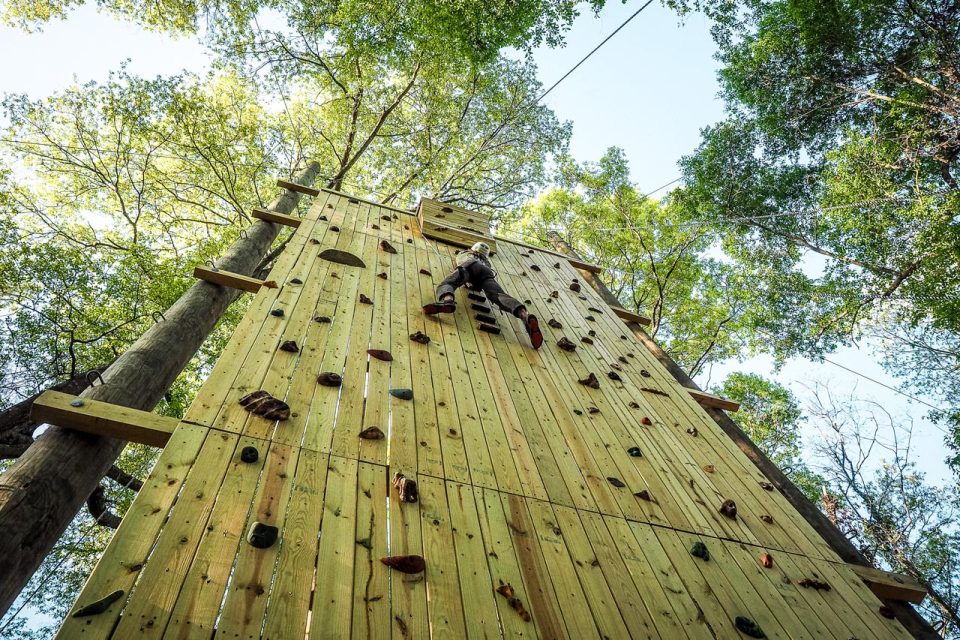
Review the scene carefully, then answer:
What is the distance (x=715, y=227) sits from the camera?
11.8 m

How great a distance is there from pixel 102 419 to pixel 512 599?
187 centimetres

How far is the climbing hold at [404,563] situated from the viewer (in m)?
1.69

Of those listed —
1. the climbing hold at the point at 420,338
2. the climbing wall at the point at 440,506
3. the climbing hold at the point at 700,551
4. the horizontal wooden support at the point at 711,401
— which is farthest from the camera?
the horizontal wooden support at the point at 711,401

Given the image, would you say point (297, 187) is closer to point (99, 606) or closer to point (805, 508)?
point (99, 606)

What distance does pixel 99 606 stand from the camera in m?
1.28

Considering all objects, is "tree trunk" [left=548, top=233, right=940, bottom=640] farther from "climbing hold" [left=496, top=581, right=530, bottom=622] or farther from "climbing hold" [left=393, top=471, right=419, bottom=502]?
"climbing hold" [left=393, top=471, right=419, bottom=502]

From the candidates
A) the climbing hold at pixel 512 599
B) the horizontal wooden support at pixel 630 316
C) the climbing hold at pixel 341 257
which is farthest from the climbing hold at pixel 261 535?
the horizontal wooden support at pixel 630 316

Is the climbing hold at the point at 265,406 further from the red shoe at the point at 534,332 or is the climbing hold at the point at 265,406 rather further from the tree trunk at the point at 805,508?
the tree trunk at the point at 805,508

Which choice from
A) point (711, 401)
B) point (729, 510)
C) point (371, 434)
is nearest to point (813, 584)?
point (729, 510)

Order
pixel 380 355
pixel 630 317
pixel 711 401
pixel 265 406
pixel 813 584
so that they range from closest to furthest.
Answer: pixel 265 406 < pixel 813 584 < pixel 380 355 < pixel 711 401 < pixel 630 317

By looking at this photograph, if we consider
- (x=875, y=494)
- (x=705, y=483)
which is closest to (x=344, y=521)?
(x=705, y=483)

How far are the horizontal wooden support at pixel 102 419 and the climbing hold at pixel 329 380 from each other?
705mm

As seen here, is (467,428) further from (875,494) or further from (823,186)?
(875,494)

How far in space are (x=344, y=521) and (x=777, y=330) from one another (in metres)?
12.8
